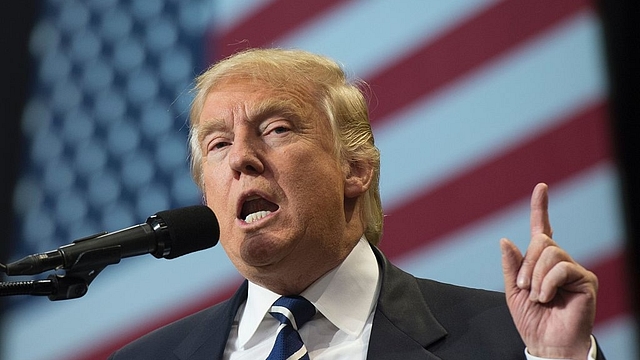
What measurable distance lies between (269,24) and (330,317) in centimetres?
131

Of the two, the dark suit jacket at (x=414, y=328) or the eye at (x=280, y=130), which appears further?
the eye at (x=280, y=130)

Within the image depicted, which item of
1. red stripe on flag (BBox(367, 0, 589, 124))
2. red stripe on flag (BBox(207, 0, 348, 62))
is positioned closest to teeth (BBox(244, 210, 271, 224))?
red stripe on flag (BBox(367, 0, 589, 124))

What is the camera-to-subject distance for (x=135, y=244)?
1.46m

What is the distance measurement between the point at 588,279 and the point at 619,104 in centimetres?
105

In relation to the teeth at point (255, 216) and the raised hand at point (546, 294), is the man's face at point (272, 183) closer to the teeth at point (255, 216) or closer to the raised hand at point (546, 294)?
the teeth at point (255, 216)

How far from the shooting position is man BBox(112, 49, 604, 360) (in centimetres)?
197

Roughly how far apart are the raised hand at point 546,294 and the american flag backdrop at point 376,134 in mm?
808

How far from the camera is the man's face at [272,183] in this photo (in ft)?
6.56

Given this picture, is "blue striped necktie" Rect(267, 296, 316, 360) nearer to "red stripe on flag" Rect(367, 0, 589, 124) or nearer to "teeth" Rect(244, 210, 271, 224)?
"teeth" Rect(244, 210, 271, 224)

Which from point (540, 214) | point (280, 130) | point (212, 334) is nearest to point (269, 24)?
point (280, 130)

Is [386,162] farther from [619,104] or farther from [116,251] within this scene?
[116,251]

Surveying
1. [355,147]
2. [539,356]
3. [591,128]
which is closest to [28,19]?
[355,147]

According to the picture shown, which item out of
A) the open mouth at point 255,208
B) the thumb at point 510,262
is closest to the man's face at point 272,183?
the open mouth at point 255,208

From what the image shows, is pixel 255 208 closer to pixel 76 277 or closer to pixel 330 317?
pixel 330 317
